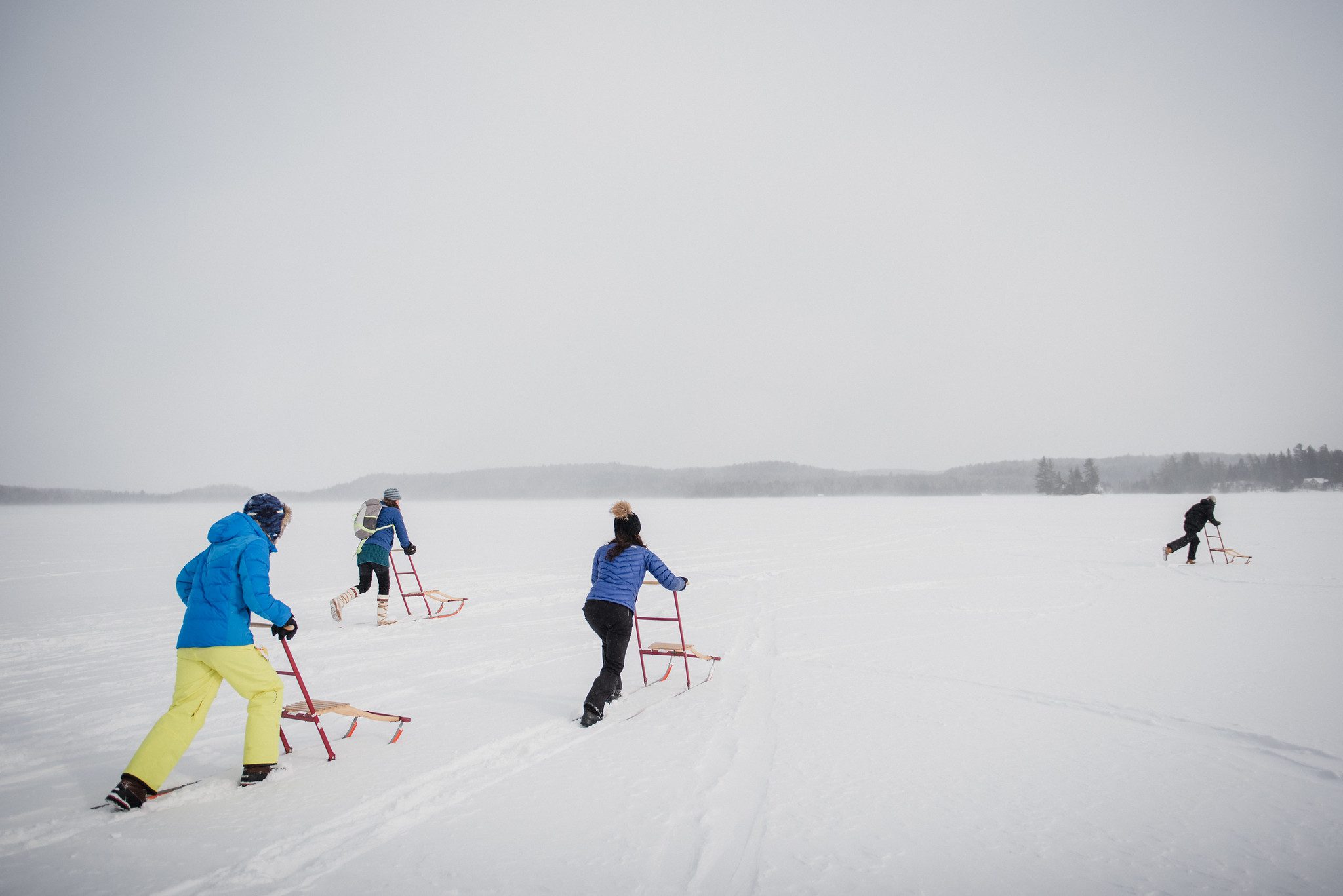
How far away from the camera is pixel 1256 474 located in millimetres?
73500

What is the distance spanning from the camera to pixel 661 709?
499 centimetres

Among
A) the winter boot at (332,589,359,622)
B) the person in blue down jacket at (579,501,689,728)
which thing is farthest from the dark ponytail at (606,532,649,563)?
the winter boot at (332,589,359,622)

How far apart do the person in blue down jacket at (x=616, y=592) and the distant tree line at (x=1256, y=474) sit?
79431 mm

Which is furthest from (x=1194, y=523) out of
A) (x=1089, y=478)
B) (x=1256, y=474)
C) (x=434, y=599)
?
(x=1256, y=474)

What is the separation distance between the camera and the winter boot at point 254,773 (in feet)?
11.8

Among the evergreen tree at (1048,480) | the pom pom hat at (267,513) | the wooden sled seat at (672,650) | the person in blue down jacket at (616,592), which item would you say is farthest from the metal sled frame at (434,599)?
the evergreen tree at (1048,480)

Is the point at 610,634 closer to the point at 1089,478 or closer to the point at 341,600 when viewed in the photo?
the point at 341,600

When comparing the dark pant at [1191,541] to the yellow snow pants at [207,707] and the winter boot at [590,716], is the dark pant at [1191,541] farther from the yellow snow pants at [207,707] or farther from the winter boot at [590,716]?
the yellow snow pants at [207,707]

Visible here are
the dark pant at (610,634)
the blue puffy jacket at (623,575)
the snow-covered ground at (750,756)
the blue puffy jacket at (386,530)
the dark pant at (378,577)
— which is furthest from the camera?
the blue puffy jacket at (386,530)

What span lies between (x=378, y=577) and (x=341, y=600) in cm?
57

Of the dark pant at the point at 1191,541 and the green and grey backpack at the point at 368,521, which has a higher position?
the green and grey backpack at the point at 368,521

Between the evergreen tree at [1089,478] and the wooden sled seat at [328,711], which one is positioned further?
the evergreen tree at [1089,478]

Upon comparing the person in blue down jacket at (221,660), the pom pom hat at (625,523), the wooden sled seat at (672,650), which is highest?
the pom pom hat at (625,523)

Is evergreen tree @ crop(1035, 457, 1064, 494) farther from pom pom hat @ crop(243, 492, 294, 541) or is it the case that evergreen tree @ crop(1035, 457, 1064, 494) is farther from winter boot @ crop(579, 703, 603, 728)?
pom pom hat @ crop(243, 492, 294, 541)
